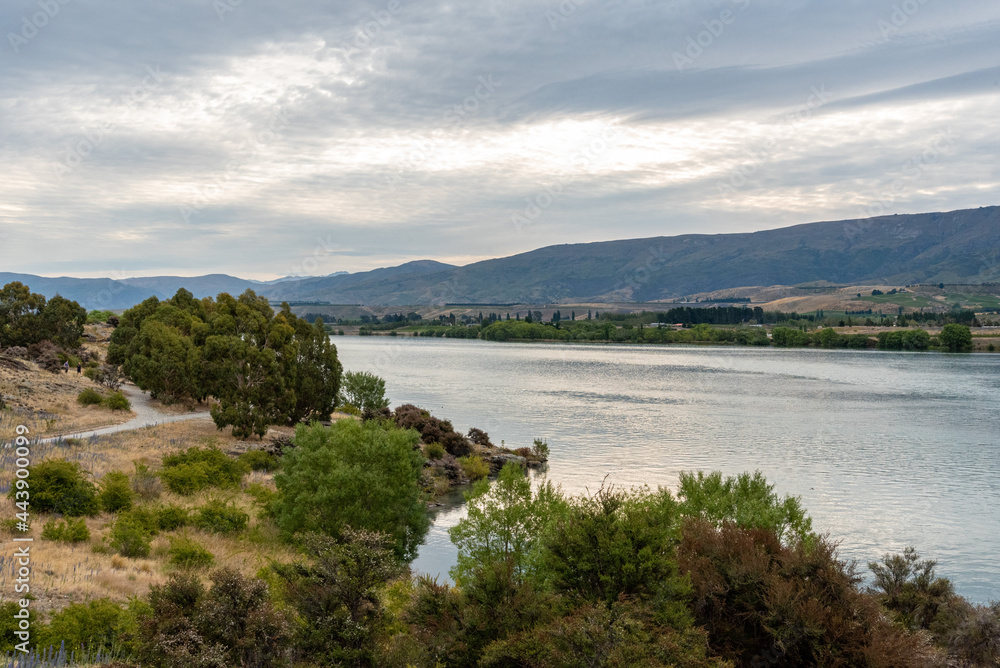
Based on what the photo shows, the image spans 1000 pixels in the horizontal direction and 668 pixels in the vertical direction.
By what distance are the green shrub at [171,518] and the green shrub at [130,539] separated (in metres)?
2.18

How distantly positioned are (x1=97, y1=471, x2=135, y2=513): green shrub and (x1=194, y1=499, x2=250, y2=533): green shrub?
96.4 inches

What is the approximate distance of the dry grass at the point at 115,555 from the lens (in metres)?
15.5

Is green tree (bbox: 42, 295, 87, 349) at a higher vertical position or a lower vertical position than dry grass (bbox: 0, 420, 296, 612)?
higher

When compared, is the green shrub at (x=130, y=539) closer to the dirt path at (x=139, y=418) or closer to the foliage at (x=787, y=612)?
the dirt path at (x=139, y=418)

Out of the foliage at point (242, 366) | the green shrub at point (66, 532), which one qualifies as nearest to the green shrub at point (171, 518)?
the green shrub at point (66, 532)

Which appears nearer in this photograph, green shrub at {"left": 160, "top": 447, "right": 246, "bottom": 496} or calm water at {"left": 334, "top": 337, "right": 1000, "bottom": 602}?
green shrub at {"left": 160, "top": 447, "right": 246, "bottom": 496}

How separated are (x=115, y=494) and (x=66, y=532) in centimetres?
477

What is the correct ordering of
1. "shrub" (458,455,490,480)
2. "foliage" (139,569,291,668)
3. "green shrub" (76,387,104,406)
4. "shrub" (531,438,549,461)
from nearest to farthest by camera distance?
"foliage" (139,569,291,668) → "green shrub" (76,387,104,406) → "shrub" (458,455,490,480) → "shrub" (531,438,549,461)

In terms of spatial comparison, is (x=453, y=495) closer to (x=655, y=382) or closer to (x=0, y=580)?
(x=0, y=580)

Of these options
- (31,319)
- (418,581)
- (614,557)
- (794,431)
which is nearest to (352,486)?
(418,581)

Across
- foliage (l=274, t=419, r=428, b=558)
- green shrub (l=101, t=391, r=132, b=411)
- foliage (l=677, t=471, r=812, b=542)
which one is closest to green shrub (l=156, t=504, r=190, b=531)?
foliage (l=274, t=419, r=428, b=558)

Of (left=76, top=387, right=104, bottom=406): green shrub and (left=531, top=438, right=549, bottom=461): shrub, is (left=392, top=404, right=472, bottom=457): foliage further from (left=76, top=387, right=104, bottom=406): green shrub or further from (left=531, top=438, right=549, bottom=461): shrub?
(left=76, top=387, right=104, bottom=406): green shrub

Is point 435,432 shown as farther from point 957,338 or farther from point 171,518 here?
point 957,338

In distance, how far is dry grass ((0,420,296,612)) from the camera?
1548 centimetres
